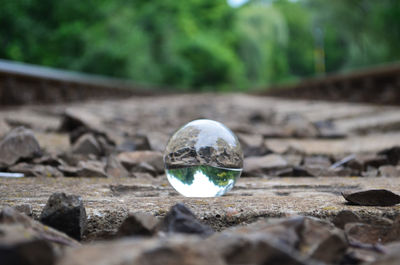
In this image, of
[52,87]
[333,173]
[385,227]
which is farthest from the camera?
[52,87]

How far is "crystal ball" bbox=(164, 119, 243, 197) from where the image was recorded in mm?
1497

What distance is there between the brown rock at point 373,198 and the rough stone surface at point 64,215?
29.9 inches

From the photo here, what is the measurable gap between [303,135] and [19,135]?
2.35m

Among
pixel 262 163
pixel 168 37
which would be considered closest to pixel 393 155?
pixel 262 163

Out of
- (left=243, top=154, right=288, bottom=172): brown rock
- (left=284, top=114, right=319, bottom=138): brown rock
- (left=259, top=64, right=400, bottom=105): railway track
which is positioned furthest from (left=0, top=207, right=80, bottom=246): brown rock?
(left=259, top=64, right=400, bottom=105): railway track

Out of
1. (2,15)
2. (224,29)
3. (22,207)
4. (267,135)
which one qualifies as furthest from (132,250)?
(224,29)

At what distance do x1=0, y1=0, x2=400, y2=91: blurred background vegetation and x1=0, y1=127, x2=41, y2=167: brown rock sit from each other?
1449 centimetres

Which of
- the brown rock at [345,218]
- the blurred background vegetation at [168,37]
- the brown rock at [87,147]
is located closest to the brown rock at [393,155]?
the brown rock at [345,218]

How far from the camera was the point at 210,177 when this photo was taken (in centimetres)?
151

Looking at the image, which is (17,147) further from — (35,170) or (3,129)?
(3,129)

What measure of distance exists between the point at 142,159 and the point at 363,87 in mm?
6357

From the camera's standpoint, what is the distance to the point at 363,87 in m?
7.88

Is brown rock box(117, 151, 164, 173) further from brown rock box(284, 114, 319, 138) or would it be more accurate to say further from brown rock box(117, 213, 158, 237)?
brown rock box(284, 114, 319, 138)

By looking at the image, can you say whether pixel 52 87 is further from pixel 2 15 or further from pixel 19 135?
pixel 2 15
